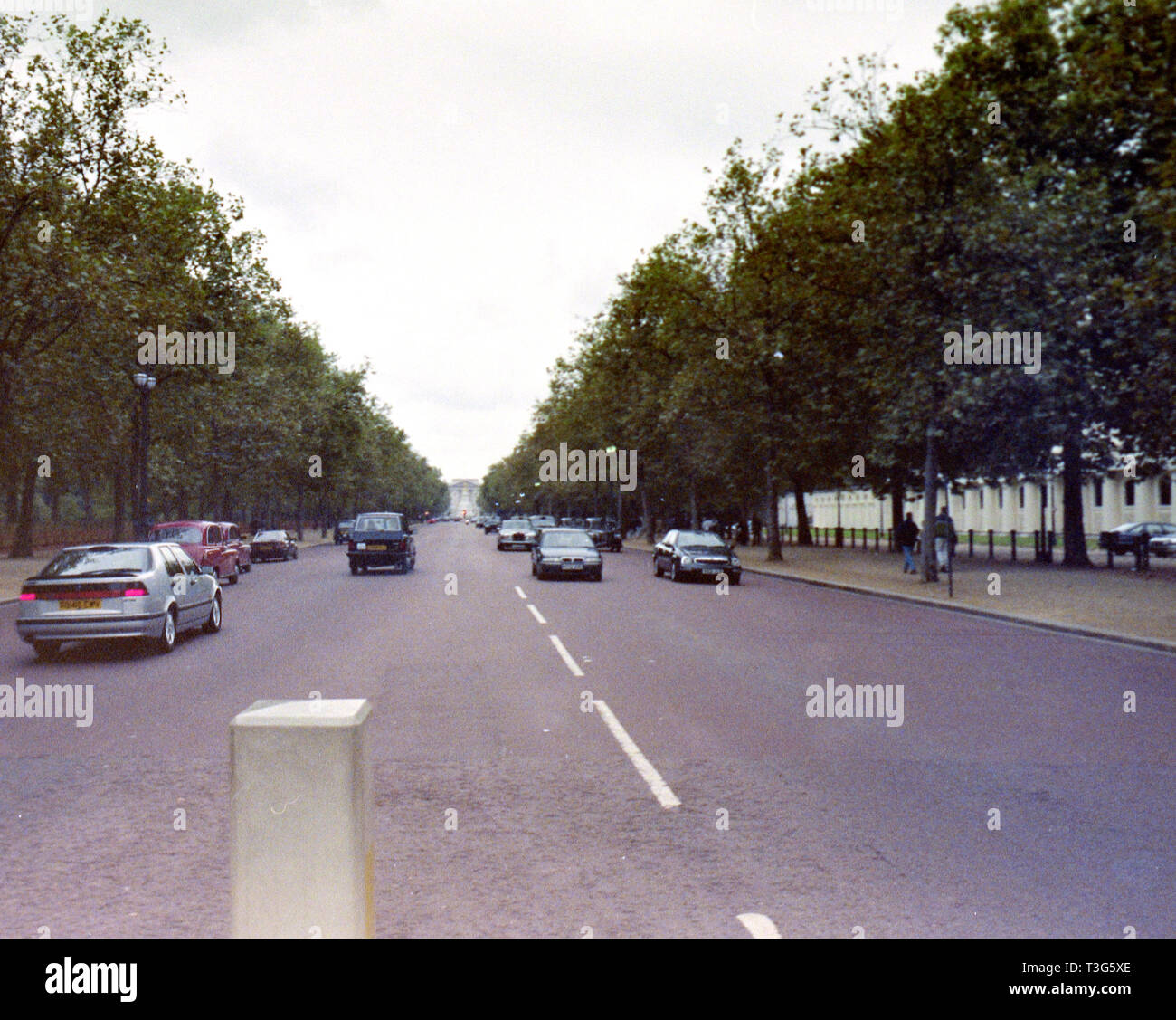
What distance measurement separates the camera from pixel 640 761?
7496 millimetres

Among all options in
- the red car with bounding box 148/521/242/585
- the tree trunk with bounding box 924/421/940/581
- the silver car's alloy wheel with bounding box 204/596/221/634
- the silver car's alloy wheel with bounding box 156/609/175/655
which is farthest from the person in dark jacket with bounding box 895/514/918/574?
the silver car's alloy wheel with bounding box 156/609/175/655

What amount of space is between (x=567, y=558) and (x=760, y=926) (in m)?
25.7

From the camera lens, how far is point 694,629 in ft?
54.5

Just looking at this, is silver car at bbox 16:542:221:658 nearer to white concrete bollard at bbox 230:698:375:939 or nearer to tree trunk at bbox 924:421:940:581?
white concrete bollard at bbox 230:698:375:939

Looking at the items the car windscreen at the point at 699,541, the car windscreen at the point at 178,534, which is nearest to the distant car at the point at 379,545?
the car windscreen at the point at 178,534

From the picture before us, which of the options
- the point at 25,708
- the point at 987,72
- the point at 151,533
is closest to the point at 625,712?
the point at 25,708

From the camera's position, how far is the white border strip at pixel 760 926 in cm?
416

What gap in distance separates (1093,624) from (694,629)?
5.85 metres

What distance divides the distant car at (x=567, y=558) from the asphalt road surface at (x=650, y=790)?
15196 mm

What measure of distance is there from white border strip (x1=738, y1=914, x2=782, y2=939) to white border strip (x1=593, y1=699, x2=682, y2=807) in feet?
6.28

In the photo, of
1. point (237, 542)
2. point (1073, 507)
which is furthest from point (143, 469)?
point (1073, 507)

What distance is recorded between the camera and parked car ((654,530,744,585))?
2883cm

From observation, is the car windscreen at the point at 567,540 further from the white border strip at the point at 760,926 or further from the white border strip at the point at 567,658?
the white border strip at the point at 760,926
